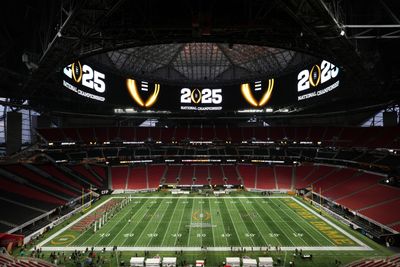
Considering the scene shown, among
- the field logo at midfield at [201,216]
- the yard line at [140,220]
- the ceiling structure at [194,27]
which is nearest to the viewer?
the ceiling structure at [194,27]

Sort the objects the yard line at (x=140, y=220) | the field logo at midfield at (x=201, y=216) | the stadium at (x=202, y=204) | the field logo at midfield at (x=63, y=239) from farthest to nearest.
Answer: the field logo at midfield at (x=201, y=216), the yard line at (x=140, y=220), the field logo at midfield at (x=63, y=239), the stadium at (x=202, y=204)

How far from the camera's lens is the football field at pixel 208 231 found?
30922 millimetres

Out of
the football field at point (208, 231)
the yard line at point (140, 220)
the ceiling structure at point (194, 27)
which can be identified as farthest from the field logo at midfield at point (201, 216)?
the ceiling structure at point (194, 27)

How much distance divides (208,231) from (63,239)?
17.0m

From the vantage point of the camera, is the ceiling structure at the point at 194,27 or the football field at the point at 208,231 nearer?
the ceiling structure at the point at 194,27

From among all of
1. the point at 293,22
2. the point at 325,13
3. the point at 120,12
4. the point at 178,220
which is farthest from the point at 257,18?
the point at 178,220

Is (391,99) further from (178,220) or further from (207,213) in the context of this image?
(178,220)

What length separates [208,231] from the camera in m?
35.3

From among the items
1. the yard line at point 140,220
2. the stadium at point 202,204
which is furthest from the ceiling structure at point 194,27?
the yard line at point 140,220

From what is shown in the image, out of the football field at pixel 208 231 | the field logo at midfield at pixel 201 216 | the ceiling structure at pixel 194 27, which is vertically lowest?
the football field at pixel 208 231

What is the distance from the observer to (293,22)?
24812mm

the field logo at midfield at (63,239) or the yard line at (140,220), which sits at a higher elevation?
the yard line at (140,220)

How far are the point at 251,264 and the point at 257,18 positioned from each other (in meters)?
20.9

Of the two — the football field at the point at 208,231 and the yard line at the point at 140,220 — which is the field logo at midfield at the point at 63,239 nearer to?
the football field at the point at 208,231
